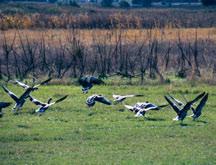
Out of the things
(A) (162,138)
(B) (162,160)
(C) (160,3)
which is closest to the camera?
(B) (162,160)

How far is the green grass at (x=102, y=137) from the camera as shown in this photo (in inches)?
502

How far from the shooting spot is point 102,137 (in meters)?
14.8

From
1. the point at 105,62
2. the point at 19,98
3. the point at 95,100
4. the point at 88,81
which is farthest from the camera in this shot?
the point at 105,62

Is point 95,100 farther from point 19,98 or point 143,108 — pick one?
point 19,98

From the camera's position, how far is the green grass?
12.8 metres

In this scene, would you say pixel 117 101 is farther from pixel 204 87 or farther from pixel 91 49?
pixel 91 49

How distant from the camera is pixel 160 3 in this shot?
9262cm

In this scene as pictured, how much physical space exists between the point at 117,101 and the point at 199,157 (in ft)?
23.5

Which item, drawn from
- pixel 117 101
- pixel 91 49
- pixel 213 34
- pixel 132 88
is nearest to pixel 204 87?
pixel 132 88

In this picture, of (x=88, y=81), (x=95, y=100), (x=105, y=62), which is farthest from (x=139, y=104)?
(x=105, y=62)

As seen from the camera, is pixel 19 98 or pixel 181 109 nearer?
pixel 181 109

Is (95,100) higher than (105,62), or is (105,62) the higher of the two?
(95,100)

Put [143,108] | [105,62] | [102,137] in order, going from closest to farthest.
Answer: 1. [102,137]
2. [143,108]
3. [105,62]

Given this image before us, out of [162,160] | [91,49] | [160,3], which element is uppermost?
[162,160]
